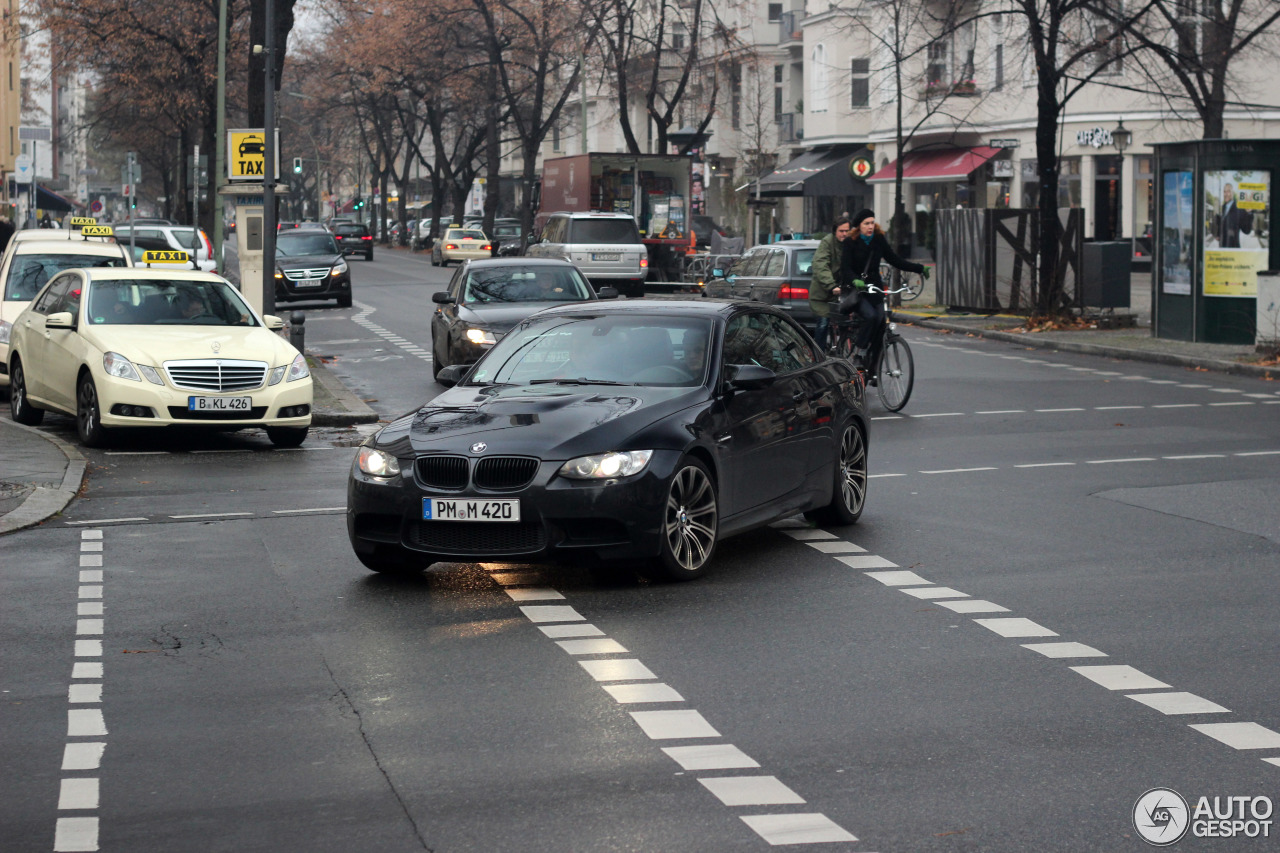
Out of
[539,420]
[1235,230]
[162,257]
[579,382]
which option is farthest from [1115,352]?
[539,420]

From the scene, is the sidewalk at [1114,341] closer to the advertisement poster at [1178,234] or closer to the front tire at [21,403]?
the advertisement poster at [1178,234]

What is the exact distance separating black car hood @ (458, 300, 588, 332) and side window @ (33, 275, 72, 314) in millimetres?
4926

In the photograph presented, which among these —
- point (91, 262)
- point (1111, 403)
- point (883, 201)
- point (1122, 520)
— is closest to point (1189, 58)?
point (1111, 403)

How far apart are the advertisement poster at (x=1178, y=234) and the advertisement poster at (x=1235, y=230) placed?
1.20 ft

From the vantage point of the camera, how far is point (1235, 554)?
992 centimetres

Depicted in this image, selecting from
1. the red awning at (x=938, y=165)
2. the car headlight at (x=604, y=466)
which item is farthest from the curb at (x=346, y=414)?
the red awning at (x=938, y=165)

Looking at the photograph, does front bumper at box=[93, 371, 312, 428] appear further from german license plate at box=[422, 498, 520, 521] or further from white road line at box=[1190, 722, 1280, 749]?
white road line at box=[1190, 722, 1280, 749]

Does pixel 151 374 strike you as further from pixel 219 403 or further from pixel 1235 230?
pixel 1235 230

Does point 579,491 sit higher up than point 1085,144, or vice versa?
point 1085,144

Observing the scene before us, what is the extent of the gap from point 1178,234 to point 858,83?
37.8m

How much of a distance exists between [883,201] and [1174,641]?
55183mm

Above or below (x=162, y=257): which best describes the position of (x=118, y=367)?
below

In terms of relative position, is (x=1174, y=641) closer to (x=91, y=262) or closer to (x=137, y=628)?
(x=137, y=628)

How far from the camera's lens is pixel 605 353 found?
10102 millimetres
